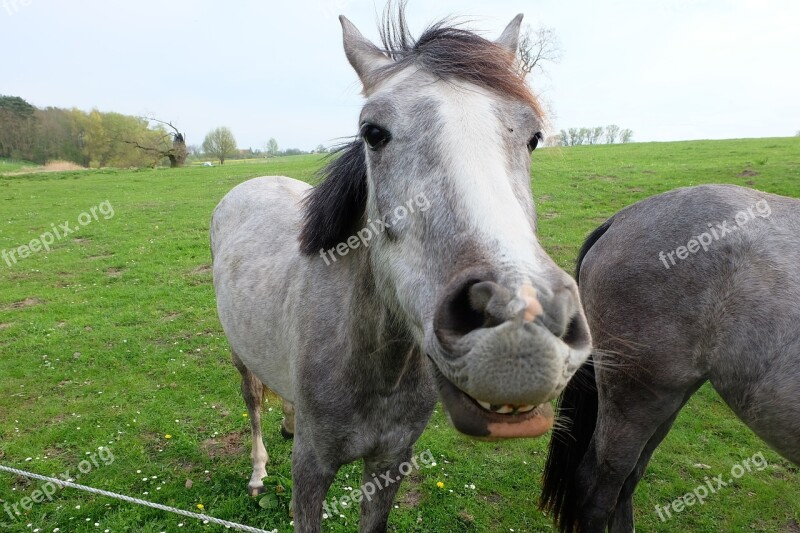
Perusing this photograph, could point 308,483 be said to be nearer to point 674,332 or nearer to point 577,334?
point 577,334

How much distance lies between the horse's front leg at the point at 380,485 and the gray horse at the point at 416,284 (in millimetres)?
14

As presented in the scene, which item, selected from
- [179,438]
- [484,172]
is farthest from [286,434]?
[484,172]

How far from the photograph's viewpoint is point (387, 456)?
2602mm

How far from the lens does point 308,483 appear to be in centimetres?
255

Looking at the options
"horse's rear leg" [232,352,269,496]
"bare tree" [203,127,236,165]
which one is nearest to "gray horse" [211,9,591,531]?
"horse's rear leg" [232,352,269,496]

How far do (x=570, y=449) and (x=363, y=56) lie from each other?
325 cm

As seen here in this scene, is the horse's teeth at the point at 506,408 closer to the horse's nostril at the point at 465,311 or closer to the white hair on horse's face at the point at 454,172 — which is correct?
the horse's nostril at the point at 465,311

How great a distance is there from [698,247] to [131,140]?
51.2 m

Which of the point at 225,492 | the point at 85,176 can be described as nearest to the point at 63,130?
the point at 85,176

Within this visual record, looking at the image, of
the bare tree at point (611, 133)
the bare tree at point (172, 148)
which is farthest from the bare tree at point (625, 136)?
the bare tree at point (172, 148)

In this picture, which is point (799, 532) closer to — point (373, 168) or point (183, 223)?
point (373, 168)

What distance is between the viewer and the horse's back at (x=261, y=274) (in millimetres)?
3084

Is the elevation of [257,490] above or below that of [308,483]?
below

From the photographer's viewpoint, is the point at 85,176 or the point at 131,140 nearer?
the point at 85,176
